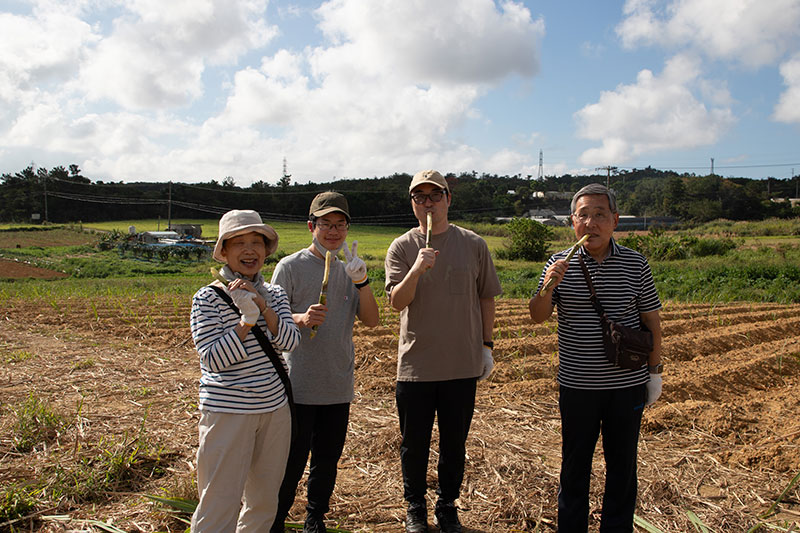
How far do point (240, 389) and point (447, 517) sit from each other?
1.32 m

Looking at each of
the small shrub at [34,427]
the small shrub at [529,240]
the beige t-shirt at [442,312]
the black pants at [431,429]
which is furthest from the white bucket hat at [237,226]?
the small shrub at [529,240]

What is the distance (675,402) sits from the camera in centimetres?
500

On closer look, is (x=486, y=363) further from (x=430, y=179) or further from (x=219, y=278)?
(x=219, y=278)

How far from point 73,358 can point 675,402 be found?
670 cm

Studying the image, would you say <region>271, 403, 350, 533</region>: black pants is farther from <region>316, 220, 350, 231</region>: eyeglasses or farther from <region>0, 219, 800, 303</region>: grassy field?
<region>0, 219, 800, 303</region>: grassy field

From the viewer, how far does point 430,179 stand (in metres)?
2.83

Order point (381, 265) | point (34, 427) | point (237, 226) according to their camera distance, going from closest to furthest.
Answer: point (237, 226) < point (34, 427) < point (381, 265)

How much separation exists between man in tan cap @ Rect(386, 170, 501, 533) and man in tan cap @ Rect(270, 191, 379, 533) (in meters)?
0.25

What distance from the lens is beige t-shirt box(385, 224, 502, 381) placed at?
279 centimetres

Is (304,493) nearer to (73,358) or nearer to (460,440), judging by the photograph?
(460,440)

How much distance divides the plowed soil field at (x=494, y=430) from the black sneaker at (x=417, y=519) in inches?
5.0

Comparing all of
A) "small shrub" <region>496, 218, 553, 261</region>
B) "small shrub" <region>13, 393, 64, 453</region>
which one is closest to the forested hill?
"small shrub" <region>496, 218, 553, 261</region>

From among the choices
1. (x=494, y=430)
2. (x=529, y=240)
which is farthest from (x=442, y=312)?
(x=529, y=240)

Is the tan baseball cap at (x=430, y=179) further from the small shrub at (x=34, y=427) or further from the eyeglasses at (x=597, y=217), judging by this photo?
the small shrub at (x=34, y=427)
